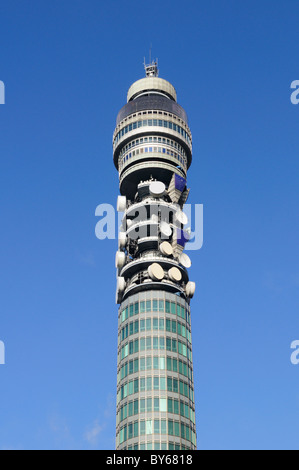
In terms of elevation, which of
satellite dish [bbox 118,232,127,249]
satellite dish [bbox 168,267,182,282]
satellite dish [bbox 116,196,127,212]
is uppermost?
satellite dish [bbox 116,196,127,212]

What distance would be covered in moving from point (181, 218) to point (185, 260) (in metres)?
11.8

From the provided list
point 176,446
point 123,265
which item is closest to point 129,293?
point 123,265

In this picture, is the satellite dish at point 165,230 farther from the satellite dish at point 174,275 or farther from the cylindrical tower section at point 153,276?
the satellite dish at point 174,275

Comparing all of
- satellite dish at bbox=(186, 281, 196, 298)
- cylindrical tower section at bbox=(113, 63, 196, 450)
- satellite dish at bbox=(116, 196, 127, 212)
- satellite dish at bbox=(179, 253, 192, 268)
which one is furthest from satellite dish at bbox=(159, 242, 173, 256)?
satellite dish at bbox=(116, 196, 127, 212)

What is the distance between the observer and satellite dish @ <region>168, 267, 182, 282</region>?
162 metres

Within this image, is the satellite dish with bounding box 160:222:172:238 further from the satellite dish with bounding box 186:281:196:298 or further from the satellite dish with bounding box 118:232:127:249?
the satellite dish with bounding box 186:281:196:298

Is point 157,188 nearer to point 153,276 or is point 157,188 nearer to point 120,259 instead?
point 120,259

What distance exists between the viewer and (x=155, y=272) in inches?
6255

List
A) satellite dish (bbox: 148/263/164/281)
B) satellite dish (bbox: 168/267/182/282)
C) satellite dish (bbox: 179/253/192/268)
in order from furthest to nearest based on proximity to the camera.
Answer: satellite dish (bbox: 179/253/192/268) → satellite dish (bbox: 168/267/182/282) → satellite dish (bbox: 148/263/164/281)

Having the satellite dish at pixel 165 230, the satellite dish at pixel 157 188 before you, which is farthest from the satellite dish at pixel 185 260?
the satellite dish at pixel 157 188

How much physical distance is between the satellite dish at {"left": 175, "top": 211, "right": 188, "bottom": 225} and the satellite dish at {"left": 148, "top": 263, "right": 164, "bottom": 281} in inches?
637

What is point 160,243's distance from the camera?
16512 cm

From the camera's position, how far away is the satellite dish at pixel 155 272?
15862cm
